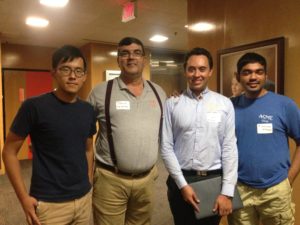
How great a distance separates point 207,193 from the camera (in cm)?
157

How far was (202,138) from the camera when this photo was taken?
1.60m

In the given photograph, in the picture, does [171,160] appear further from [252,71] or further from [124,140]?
[252,71]

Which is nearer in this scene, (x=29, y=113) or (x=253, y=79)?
(x=29, y=113)

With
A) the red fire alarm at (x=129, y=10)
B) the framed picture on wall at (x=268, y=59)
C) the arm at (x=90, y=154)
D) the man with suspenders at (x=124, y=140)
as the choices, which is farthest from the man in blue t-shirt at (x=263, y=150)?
the red fire alarm at (x=129, y=10)

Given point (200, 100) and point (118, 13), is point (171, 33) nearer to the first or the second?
point (118, 13)

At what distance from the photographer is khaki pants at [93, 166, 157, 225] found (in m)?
1.77

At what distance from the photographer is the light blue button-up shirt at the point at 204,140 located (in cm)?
160

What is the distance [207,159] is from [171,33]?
3800mm

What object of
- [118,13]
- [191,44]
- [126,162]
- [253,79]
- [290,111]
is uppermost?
[118,13]

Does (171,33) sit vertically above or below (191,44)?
above

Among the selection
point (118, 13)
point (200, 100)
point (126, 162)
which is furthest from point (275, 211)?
point (118, 13)

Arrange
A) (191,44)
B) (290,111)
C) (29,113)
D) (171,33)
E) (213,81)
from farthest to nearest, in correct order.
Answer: (171,33)
(191,44)
(213,81)
(290,111)
(29,113)

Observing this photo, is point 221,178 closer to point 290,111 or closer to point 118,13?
point 290,111

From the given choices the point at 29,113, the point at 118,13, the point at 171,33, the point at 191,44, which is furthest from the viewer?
the point at 171,33
